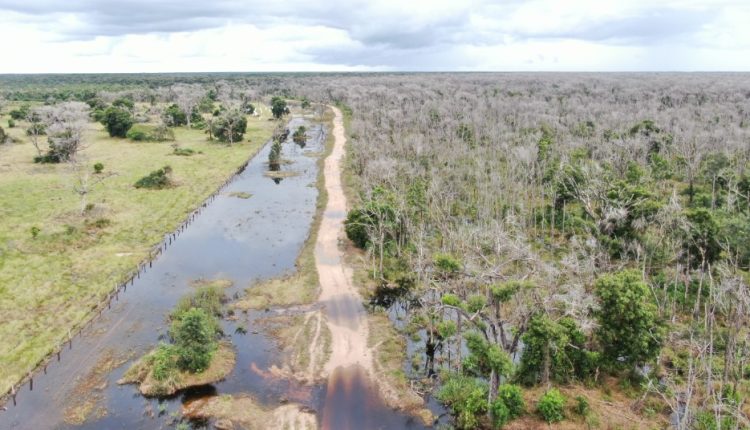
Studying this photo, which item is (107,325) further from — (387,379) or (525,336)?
(525,336)

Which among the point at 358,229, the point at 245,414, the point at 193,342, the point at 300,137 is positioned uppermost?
the point at 300,137

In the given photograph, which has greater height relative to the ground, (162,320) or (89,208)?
(89,208)

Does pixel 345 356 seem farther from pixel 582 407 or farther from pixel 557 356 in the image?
pixel 582 407

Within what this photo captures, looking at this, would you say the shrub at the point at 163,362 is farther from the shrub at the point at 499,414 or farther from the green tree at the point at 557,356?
the green tree at the point at 557,356

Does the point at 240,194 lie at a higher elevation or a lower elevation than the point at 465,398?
higher

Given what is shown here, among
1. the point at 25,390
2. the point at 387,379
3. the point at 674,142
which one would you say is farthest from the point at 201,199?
the point at 674,142

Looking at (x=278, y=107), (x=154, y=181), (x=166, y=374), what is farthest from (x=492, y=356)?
(x=278, y=107)
